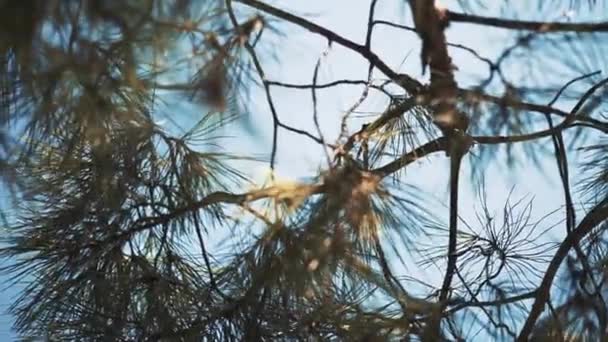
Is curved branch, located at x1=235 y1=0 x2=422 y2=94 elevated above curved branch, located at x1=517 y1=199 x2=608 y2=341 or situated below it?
above

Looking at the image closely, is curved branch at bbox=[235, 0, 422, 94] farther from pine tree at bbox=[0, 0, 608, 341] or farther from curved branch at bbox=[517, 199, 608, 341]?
curved branch at bbox=[517, 199, 608, 341]

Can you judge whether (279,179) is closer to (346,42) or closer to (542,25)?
(346,42)

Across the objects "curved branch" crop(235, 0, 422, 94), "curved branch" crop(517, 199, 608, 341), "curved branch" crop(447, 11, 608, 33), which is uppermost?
"curved branch" crop(235, 0, 422, 94)

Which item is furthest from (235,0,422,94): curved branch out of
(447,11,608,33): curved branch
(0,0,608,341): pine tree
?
(447,11,608,33): curved branch

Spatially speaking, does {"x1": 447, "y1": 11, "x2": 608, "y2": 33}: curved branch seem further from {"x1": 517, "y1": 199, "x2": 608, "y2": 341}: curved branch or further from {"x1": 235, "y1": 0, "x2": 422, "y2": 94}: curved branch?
{"x1": 517, "y1": 199, "x2": 608, "y2": 341}: curved branch

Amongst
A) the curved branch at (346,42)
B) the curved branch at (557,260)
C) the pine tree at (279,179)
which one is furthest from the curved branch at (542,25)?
the curved branch at (557,260)

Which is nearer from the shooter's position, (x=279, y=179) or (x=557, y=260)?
(x=279, y=179)

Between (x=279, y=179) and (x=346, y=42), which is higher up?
(x=346, y=42)

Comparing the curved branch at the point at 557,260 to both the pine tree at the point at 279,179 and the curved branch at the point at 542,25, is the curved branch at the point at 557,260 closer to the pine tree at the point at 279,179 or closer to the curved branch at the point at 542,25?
the pine tree at the point at 279,179

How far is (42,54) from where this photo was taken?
67cm

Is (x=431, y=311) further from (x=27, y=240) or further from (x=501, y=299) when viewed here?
(x=27, y=240)

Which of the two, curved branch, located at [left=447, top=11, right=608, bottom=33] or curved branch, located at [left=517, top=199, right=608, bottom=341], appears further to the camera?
curved branch, located at [left=517, top=199, right=608, bottom=341]

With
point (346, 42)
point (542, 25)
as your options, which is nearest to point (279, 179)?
point (346, 42)

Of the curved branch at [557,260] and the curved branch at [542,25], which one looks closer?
the curved branch at [542,25]
